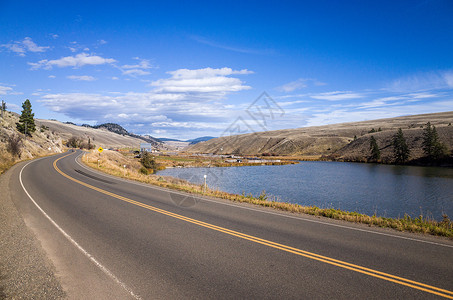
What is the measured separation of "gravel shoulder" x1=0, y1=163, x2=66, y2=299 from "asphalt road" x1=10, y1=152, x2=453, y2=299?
0.23 m

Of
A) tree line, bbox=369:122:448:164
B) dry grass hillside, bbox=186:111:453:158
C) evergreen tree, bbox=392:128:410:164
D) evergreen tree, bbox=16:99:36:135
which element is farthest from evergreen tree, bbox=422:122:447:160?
evergreen tree, bbox=16:99:36:135

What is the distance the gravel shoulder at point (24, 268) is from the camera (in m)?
5.05

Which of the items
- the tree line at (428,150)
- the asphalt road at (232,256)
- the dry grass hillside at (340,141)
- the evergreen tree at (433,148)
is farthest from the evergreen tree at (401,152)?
the asphalt road at (232,256)

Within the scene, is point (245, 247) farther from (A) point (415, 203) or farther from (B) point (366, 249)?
(A) point (415, 203)

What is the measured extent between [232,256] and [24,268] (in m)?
4.86

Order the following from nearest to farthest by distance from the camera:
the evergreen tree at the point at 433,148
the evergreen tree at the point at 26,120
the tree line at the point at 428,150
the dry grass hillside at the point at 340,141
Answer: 1. the evergreen tree at the point at 433,148
2. the tree line at the point at 428,150
3. the evergreen tree at the point at 26,120
4. the dry grass hillside at the point at 340,141

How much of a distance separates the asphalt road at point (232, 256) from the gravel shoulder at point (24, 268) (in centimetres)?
23

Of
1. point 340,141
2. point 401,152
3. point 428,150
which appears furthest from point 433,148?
point 340,141

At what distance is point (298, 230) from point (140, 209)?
7054 millimetres

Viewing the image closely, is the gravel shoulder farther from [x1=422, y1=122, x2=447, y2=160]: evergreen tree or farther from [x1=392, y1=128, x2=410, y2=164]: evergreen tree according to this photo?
[x1=392, y1=128, x2=410, y2=164]: evergreen tree

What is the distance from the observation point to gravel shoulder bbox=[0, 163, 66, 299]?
5047mm

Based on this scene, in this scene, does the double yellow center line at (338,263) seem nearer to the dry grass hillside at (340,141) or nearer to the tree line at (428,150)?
the tree line at (428,150)

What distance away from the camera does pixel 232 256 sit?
6.56m

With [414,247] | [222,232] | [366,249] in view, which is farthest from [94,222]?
[414,247]
